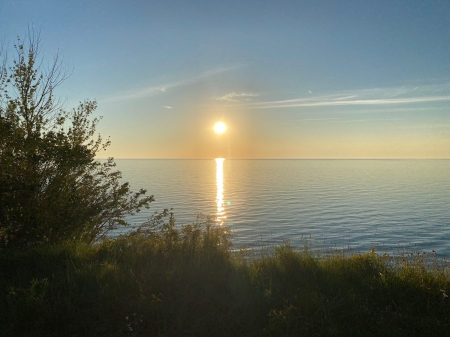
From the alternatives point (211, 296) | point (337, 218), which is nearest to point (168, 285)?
point (211, 296)

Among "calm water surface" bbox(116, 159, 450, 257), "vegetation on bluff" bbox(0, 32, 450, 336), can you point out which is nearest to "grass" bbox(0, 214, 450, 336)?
"vegetation on bluff" bbox(0, 32, 450, 336)

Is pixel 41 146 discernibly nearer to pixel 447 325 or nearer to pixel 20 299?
pixel 20 299

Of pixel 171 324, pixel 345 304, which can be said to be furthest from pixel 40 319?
pixel 345 304

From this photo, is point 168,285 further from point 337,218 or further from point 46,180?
point 337,218

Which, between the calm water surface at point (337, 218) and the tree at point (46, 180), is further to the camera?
the calm water surface at point (337, 218)

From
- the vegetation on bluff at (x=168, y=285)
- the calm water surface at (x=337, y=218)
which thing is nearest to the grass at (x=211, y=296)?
the vegetation on bluff at (x=168, y=285)

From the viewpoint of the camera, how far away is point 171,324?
5.73 m

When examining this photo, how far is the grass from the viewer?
18.4 feet

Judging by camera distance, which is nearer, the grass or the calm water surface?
the grass

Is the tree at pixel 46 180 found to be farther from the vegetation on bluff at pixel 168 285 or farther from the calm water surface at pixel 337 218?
the calm water surface at pixel 337 218

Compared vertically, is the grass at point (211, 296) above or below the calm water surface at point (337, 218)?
above

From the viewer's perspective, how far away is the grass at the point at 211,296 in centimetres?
561

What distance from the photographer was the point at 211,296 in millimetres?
6461

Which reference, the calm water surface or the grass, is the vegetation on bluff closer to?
the grass
